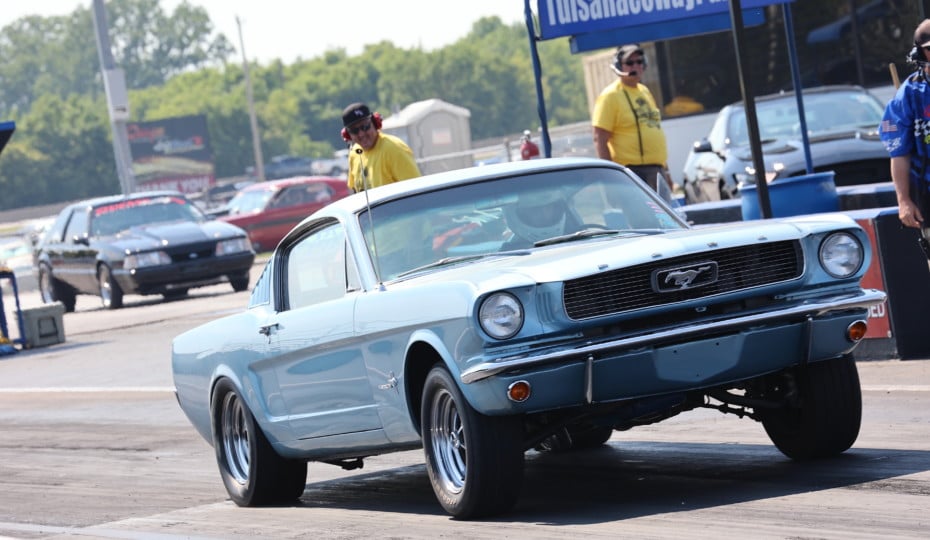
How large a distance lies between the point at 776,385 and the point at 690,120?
22.2 m

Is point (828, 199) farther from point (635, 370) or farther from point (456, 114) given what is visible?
point (456, 114)

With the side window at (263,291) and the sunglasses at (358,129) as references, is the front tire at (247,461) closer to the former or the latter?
the side window at (263,291)

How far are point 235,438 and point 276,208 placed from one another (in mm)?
27902

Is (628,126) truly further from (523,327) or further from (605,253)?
(523,327)

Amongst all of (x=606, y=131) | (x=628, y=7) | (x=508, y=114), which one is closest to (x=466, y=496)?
(x=606, y=131)

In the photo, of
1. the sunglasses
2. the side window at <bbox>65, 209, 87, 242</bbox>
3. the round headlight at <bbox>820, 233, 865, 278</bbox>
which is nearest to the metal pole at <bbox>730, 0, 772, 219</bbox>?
the sunglasses

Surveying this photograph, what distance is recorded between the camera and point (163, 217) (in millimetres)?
25797

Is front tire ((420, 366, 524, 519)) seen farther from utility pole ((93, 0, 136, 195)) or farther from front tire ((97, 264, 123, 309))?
utility pole ((93, 0, 136, 195))

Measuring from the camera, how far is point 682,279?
6.33 m

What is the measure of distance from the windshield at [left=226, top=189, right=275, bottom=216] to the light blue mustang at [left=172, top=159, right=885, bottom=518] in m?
28.2

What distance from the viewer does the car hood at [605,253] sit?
6.21m

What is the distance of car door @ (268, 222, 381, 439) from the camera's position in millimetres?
7105

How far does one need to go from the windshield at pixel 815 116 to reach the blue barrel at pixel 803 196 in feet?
16.9

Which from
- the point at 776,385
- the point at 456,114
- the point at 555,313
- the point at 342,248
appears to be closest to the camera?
the point at 555,313
